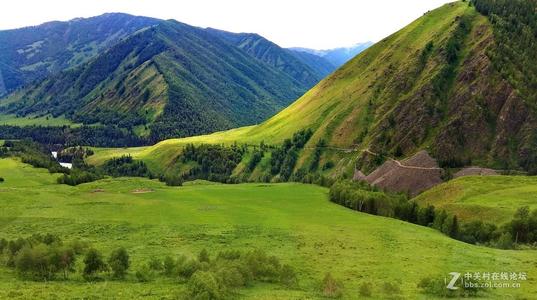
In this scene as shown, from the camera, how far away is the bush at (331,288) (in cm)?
7381

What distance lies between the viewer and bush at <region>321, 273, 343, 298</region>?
7381cm

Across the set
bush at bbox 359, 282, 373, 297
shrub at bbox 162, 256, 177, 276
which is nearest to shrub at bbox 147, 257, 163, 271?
shrub at bbox 162, 256, 177, 276

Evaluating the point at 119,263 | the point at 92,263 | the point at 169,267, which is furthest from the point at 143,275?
the point at 92,263

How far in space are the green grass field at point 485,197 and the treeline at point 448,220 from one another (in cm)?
642

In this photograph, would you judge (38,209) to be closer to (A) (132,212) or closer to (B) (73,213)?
(B) (73,213)

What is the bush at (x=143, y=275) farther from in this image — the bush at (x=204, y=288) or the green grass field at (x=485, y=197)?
the green grass field at (x=485, y=197)

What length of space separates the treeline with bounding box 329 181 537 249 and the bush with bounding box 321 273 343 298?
184ft

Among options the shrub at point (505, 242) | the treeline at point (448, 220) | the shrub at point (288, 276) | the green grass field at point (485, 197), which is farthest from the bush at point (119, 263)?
the green grass field at point (485, 197)

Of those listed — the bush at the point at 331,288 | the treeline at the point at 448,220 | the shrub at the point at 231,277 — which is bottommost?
the treeline at the point at 448,220

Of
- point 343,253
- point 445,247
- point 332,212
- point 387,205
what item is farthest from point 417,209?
point 343,253

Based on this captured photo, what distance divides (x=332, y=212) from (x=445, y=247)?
4656 centimetres

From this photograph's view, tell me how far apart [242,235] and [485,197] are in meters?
81.7

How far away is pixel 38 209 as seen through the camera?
463ft

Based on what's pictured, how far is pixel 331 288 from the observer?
7481 cm
